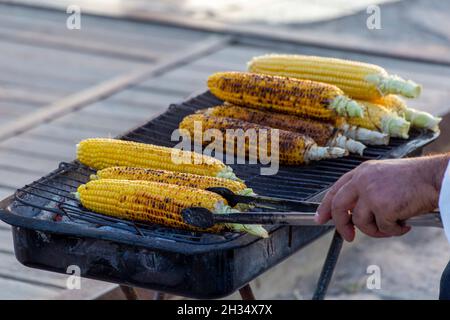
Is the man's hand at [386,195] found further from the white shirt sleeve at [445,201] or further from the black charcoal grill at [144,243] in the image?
the black charcoal grill at [144,243]

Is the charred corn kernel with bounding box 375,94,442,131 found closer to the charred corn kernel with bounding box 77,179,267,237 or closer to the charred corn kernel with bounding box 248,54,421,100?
the charred corn kernel with bounding box 248,54,421,100

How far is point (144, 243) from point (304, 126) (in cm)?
85

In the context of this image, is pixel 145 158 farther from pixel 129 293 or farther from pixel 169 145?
pixel 129 293

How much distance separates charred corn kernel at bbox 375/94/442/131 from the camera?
11.1 ft

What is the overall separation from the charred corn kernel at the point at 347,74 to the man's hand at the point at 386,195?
2.75ft

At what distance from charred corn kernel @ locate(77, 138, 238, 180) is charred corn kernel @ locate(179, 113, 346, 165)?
20cm

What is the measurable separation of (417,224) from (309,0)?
511 centimetres

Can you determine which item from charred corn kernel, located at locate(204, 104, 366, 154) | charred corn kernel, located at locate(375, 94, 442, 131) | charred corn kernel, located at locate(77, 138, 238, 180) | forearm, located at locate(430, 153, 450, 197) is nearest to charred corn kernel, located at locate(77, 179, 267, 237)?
charred corn kernel, located at locate(77, 138, 238, 180)

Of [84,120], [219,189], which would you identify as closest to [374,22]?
[84,120]

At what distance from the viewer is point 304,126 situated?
325 centimetres

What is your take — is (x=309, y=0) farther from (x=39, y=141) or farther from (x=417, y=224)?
(x=417, y=224)

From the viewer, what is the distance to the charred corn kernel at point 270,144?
10.2ft

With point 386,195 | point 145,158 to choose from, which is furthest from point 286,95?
point 386,195
